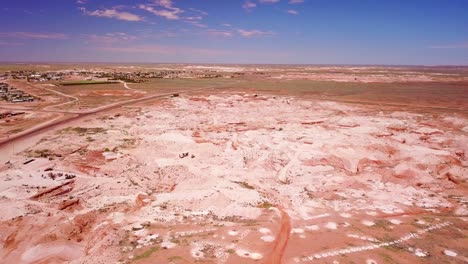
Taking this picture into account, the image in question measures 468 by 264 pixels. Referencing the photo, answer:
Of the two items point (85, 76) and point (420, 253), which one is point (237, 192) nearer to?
point (420, 253)

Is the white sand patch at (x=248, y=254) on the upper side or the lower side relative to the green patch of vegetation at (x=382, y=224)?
upper

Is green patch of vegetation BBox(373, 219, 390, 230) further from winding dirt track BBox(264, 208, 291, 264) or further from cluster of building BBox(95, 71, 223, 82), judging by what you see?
cluster of building BBox(95, 71, 223, 82)

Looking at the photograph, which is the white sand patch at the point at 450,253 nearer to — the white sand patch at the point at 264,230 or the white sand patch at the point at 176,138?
the white sand patch at the point at 264,230

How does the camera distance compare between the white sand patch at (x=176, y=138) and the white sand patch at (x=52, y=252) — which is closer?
the white sand patch at (x=52, y=252)

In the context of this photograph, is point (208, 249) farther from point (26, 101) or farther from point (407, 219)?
point (26, 101)

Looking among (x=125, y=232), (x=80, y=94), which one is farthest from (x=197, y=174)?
(x=80, y=94)

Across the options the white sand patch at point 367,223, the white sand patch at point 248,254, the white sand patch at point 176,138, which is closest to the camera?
the white sand patch at point 248,254

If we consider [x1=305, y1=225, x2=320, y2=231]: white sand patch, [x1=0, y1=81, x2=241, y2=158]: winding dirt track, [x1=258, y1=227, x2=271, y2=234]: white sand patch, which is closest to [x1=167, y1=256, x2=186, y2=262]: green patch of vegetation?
[x1=258, y1=227, x2=271, y2=234]: white sand patch

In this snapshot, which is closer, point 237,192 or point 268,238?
point 268,238

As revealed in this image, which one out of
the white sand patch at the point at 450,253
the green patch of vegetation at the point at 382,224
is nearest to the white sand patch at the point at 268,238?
the green patch of vegetation at the point at 382,224

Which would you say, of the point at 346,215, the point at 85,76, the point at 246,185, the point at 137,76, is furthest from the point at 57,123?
the point at 137,76
